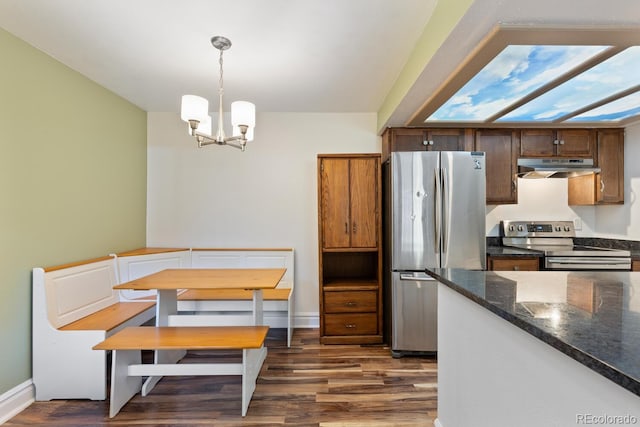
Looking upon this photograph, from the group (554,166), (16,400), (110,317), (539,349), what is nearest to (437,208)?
(554,166)

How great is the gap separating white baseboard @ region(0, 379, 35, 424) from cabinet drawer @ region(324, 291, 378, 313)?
2342 millimetres

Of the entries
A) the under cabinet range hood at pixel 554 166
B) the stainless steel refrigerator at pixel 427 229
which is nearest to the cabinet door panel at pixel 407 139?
the stainless steel refrigerator at pixel 427 229

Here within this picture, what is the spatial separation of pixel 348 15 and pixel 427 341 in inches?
107

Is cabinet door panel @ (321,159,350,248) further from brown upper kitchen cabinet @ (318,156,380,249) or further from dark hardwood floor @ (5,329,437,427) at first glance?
dark hardwood floor @ (5,329,437,427)

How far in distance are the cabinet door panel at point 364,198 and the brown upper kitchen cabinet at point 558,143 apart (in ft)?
5.35

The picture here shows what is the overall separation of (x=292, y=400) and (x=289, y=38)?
8.41 feet

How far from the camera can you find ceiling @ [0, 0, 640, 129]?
1433 millimetres

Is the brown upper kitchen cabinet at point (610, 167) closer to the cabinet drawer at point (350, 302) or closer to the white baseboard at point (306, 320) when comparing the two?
the cabinet drawer at point (350, 302)

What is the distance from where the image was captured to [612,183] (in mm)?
3051

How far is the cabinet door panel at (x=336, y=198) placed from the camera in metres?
3.05

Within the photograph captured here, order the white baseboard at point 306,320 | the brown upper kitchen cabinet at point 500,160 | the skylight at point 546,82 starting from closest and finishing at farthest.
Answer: the skylight at point 546,82 < the brown upper kitchen cabinet at point 500,160 < the white baseboard at point 306,320

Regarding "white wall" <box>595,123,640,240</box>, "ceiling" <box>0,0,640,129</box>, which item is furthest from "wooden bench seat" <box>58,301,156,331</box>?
"white wall" <box>595,123,640,240</box>

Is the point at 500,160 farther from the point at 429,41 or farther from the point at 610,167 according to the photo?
the point at 429,41

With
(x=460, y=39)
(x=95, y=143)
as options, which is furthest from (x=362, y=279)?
(x=95, y=143)
